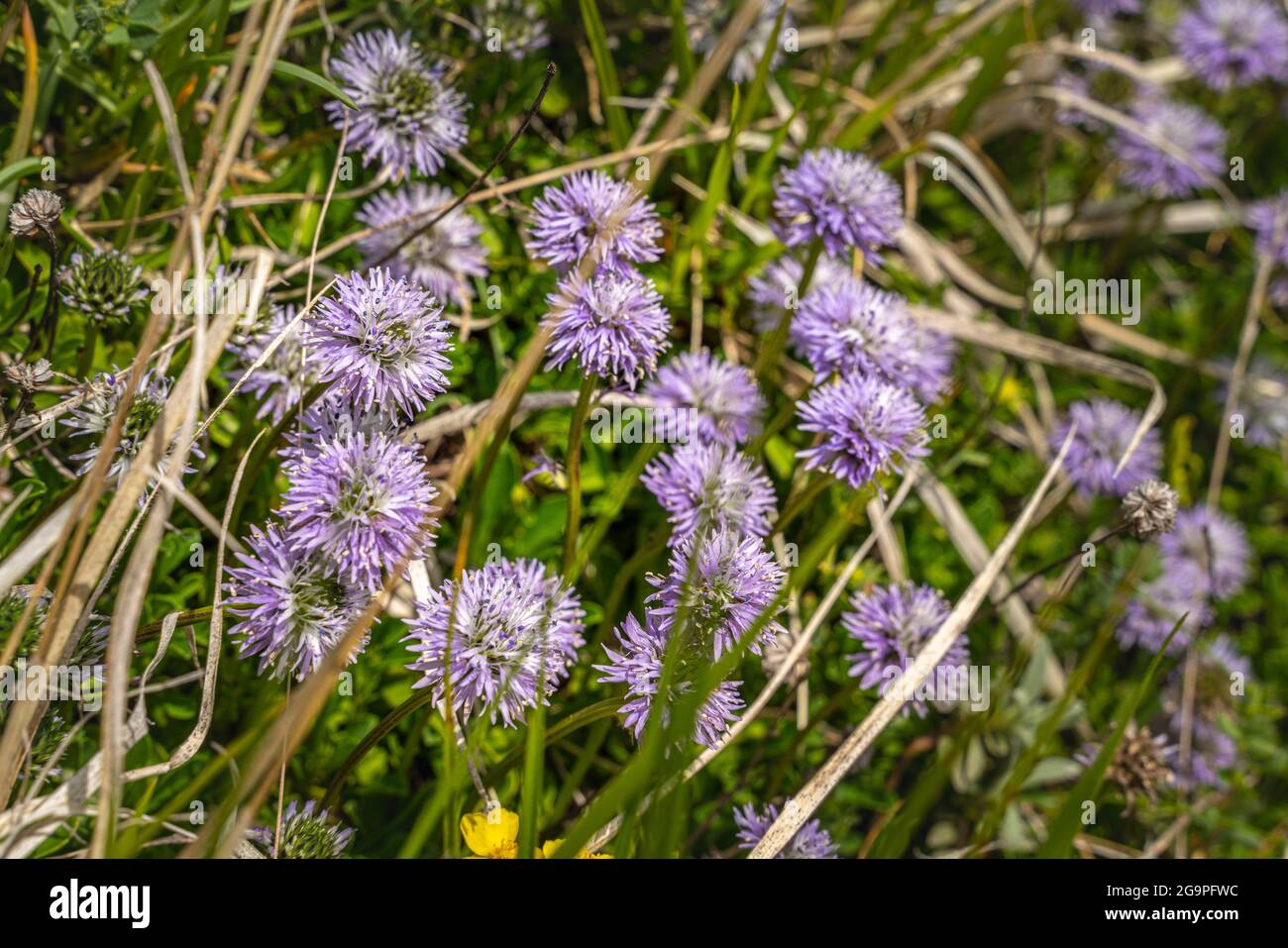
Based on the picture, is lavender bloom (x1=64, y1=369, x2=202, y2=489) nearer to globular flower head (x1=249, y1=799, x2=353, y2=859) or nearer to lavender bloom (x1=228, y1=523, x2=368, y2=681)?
lavender bloom (x1=228, y1=523, x2=368, y2=681)

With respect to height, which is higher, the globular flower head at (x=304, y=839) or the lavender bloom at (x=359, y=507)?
the lavender bloom at (x=359, y=507)

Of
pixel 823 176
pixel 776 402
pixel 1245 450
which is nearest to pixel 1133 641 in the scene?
pixel 1245 450

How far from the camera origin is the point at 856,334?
8.09ft

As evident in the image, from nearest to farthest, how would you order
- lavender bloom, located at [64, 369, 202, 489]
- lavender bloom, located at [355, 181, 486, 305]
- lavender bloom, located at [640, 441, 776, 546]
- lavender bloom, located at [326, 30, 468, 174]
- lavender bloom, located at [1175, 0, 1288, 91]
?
lavender bloom, located at [64, 369, 202, 489]
lavender bloom, located at [640, 441, 776, 546]
lavender bloom, located at [326, 30, 468, 174]
lavender bloom, located at [355, 181, 486, 305]
lavender bloom, located at [1175, 0, 1288, 91]

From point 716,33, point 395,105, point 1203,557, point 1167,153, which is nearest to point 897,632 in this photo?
point 1203,557

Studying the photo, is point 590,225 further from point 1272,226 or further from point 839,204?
point 1272,226

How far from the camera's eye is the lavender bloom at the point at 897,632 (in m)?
2.48

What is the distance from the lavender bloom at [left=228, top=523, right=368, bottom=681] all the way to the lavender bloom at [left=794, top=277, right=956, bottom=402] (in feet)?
4.09

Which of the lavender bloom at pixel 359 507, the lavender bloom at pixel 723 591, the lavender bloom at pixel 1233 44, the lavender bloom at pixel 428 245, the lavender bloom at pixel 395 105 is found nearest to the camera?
the lavender bloom at pixel 359 507

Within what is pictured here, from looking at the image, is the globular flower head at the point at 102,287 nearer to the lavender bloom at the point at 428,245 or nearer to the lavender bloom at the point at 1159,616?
the lavender bloom at the point at 428,245

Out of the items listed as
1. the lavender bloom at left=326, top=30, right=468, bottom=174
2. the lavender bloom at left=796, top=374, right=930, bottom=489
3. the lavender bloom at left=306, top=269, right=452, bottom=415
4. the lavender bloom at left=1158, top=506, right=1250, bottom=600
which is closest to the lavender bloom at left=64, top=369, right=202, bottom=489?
the lavender bloom at left=306, top=269, right=452, bottom=415

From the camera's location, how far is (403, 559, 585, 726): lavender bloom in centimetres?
186

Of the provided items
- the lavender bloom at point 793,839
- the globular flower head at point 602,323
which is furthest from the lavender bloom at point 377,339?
the lavender bloom at point 793,839

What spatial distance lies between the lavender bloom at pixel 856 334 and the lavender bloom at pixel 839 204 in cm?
12
